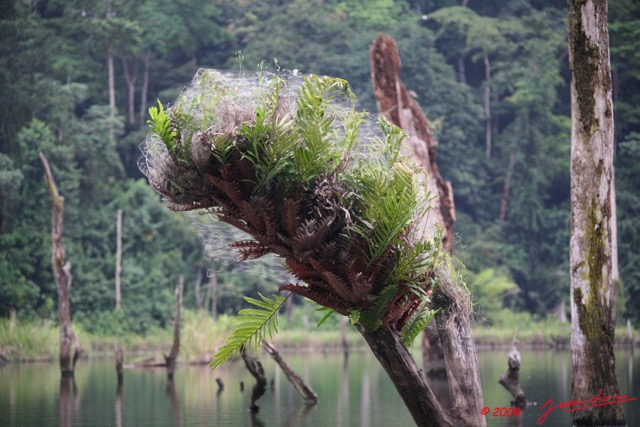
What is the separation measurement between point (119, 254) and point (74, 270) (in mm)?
1906

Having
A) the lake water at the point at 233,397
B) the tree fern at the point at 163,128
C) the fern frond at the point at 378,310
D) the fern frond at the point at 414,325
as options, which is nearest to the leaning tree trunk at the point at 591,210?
the fern frond at the point at 414,325

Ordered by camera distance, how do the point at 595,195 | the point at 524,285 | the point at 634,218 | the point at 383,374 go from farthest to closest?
the point at 524,285 → the point at 634,218 → the point at 383,374 → the point at 595,195

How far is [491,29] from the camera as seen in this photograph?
53.5 meters

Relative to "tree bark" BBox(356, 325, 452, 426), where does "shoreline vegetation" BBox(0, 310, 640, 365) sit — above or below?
below

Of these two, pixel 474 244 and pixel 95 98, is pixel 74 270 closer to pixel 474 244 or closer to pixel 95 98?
pixel 95 98

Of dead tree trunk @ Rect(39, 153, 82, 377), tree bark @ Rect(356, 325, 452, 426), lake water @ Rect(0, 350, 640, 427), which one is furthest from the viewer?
dead tree trunk @ Rect(39, 153, 82, 377)

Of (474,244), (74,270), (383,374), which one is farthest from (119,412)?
(474,244)

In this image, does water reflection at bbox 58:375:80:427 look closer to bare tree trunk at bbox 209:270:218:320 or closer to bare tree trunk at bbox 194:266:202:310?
bare tree trunk at bbox 209:270:218:320

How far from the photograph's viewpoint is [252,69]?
50688mm

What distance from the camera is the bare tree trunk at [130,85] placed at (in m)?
49.5

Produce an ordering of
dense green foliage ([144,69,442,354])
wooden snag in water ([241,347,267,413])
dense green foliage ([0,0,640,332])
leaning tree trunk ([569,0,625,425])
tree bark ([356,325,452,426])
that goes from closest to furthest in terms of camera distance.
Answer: dense green foliage ([144,69,442,354]), tree bark ([356,325,452,426]), leaning tree trunk ([569,0,625,425]), wooden snag in water ([241,347,267,413]), dense green foliage ([0,0,640,332])

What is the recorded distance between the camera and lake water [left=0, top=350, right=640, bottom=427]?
14070 millimetres

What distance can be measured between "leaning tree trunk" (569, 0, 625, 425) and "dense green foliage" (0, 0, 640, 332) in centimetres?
3034

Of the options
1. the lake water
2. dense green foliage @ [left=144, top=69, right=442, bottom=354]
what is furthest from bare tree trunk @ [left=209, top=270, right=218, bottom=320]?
dense green foliage @ [left=144, top=69, right=442, bottom=354]
